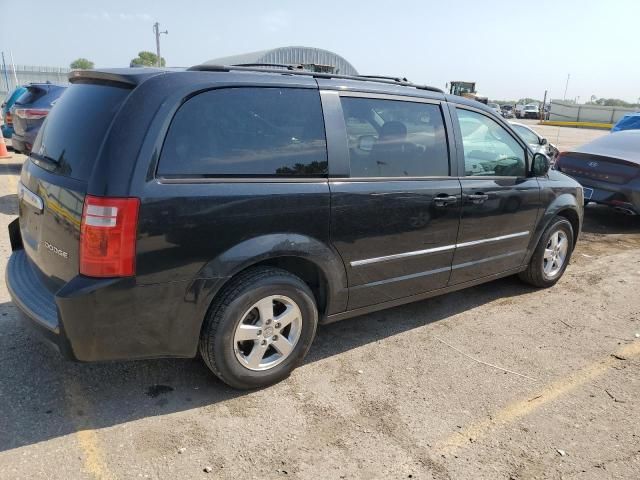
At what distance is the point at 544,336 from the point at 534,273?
1010 millimetres

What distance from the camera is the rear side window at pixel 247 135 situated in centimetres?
261

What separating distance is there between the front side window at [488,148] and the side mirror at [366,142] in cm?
93

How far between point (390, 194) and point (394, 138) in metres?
0.43

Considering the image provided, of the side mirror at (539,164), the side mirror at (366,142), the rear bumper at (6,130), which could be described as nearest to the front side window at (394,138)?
the side mirror at (366,142)

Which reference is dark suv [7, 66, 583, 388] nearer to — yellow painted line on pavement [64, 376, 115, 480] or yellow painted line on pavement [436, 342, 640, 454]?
yellow painted line on pavement [64, 376, 115, 480]

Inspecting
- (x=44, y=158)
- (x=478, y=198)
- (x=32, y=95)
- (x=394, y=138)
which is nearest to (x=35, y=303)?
(x=44, y=158)

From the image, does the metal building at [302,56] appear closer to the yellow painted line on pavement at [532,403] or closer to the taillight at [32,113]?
the taillight at [32,113]

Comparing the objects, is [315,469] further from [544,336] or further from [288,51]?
[288,51]

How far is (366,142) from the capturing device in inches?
131

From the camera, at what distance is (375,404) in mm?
3010

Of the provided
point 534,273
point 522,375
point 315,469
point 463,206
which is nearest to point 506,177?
point 463,206

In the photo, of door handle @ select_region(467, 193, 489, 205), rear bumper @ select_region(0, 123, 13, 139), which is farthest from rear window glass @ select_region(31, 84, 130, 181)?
rear bumper @ select_region(0, 123, 13, 139)

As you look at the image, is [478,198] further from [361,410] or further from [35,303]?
[35,303]

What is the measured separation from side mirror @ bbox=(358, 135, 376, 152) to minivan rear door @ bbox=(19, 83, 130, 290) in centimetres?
143
